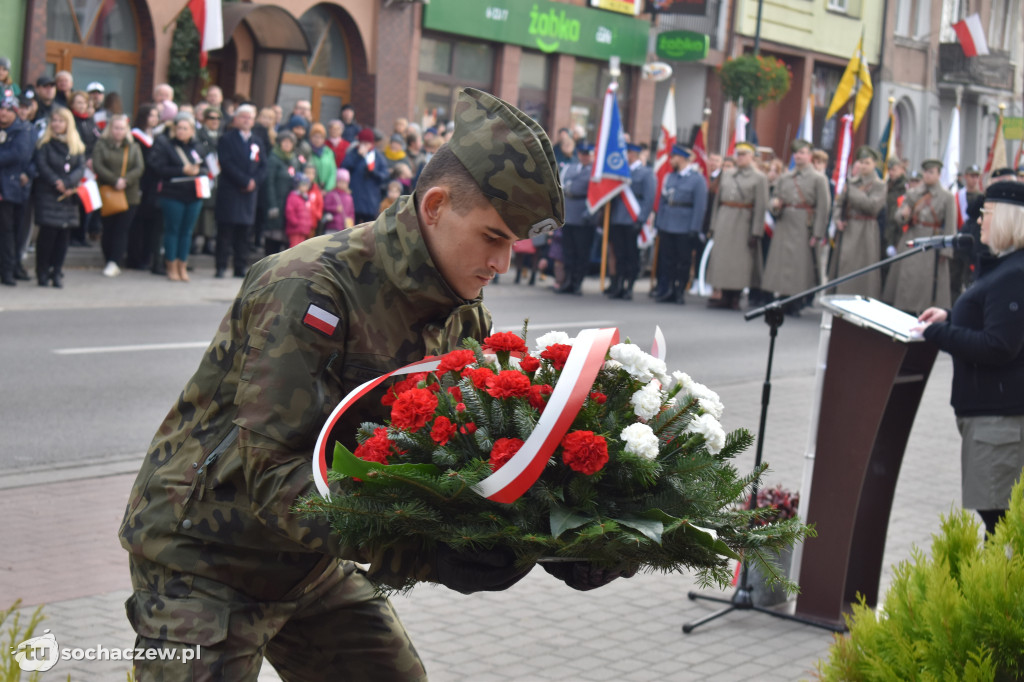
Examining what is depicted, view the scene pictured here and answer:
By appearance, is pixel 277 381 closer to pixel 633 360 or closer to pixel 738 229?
pixel 633 360

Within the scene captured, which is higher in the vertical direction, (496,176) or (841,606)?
(496,176)

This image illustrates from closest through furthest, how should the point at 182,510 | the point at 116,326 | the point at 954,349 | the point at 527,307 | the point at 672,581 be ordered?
the point at 182,510, the point at 954,349, the point at 672,581, the point at 116,326, the point at 527,307

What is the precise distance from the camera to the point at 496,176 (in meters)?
2.56

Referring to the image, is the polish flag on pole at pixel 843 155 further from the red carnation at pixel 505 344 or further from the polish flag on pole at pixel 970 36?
the red carnation at pixel 505 344

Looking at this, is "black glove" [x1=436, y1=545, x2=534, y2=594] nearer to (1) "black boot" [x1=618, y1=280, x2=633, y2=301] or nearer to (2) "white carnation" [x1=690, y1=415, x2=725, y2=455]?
(2) "white carnation" [x1=690, y1=415, x2=725, y2=455]

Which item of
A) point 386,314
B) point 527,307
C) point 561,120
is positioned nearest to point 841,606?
point 386,314

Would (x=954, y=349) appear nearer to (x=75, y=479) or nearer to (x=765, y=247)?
(x=75, y=479)

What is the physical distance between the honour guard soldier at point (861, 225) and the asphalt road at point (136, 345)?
37.5 inches

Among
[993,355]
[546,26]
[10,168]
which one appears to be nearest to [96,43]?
[10,168]

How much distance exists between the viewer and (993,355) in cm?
537

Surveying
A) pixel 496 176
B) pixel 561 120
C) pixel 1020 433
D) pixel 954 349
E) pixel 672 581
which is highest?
pixel 561 120

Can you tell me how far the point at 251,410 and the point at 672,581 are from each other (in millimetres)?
4300

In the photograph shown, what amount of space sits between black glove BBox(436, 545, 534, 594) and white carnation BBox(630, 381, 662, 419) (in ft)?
1.20

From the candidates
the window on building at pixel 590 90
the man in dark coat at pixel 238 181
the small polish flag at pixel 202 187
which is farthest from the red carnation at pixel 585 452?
the window on building at pixel 590 90
